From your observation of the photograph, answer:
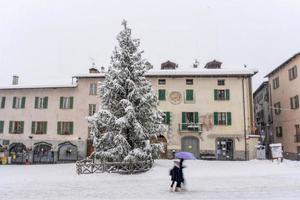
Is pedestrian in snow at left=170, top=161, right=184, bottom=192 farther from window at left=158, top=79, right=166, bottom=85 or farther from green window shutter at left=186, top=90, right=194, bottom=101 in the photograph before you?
window at left=158, top=79, right=166, bottom=85

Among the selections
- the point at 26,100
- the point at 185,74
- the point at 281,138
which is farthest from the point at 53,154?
the point at 281,138

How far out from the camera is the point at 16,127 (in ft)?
120

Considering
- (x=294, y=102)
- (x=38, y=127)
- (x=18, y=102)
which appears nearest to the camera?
(x=294, y=102)

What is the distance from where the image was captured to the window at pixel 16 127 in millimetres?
36350

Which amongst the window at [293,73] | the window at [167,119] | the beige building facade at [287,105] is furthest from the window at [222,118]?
the window at [293,73]

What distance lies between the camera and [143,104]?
23312 mm

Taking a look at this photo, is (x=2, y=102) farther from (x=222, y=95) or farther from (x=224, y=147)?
(x=224, y=147)

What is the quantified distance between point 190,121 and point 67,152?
1496cm

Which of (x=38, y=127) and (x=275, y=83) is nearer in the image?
(x=38, y=127)

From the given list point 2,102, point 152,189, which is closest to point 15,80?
point 2,102

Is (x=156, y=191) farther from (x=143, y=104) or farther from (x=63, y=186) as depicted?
(x=143, y=104)

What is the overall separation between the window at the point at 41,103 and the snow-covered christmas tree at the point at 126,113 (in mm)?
15218

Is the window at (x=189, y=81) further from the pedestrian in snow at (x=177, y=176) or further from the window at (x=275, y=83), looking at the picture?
the pedestrian in snow at (x=177, y=176)

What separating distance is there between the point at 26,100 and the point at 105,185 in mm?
24854
